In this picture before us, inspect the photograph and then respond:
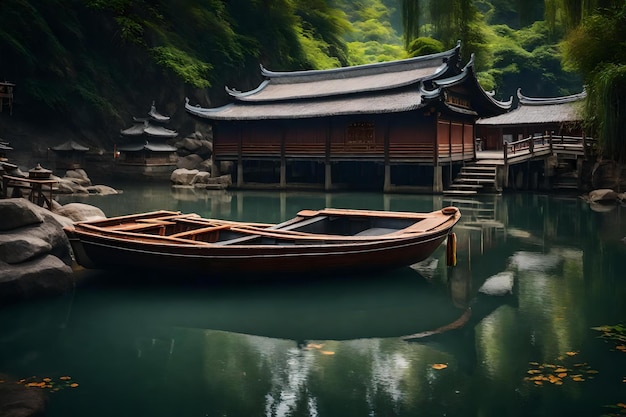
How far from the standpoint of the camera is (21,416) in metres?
5.32

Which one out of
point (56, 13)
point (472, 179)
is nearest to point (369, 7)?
point (56, 13)

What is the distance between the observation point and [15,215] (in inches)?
395

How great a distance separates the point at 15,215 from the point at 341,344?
19.8 ft

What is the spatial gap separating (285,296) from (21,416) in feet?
17.2

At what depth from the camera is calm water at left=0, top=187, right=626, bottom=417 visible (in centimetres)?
609

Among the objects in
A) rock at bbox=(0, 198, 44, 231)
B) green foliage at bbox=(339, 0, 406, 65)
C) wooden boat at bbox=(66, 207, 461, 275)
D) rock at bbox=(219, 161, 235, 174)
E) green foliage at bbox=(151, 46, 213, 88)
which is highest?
green foliage at bbox=(339, 0, 406, 65)

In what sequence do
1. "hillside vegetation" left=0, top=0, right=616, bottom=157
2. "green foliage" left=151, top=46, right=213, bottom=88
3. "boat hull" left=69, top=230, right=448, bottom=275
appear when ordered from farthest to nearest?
"green foliage" left=151, top=46, right=213, bottom=88 → "hillside vegetation" left=0, top=0, right=616, bottom=157 → "boat hull" left=69, top=230, right=448, bottom=275

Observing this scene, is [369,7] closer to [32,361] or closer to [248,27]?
[248,27]

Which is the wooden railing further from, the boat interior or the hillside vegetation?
the boat interior

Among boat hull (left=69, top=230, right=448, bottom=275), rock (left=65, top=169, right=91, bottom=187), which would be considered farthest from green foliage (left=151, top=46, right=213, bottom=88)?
boat hull (left=69, top=230, right=448, bottom=275)

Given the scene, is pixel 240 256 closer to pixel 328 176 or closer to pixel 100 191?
pixel 328 176

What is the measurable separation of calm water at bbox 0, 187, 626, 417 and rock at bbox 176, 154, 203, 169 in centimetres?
3124

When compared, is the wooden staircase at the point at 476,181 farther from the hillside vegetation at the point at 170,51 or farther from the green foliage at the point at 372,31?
the green foliage at the point at 372,31

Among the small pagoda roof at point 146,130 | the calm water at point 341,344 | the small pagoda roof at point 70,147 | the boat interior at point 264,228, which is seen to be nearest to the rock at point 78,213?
the boat interior at point 264,228
